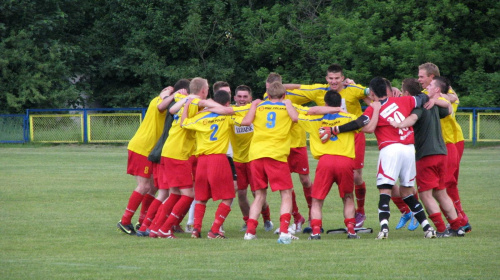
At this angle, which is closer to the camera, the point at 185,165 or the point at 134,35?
the point at 185,165

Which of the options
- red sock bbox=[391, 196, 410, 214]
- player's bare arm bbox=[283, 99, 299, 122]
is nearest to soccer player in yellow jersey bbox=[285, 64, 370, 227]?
red sock bbox=[391, 196, 410, 214]

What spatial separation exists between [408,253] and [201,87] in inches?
145

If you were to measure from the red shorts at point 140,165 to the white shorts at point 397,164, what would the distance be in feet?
10.7

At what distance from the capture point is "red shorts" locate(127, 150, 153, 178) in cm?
1064

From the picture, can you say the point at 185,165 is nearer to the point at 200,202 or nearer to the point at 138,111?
the point at 200,202

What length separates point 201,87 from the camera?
33.6 feet

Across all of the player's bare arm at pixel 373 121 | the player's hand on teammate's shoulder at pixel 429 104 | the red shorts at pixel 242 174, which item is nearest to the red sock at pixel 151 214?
the red shorts at pixel 242 174

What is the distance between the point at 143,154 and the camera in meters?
10.6

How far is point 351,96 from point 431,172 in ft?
5.93

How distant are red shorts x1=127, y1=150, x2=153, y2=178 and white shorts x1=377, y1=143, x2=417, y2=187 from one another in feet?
10.7

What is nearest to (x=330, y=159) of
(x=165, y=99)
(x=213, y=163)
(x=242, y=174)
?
(x=213, y=163)

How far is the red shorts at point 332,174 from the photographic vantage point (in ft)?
31.4

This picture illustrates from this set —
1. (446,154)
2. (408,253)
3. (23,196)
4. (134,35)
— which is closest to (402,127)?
(446,154)

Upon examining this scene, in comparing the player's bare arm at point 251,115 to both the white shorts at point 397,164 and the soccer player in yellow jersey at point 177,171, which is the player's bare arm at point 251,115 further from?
the white shorts at point 397,164
